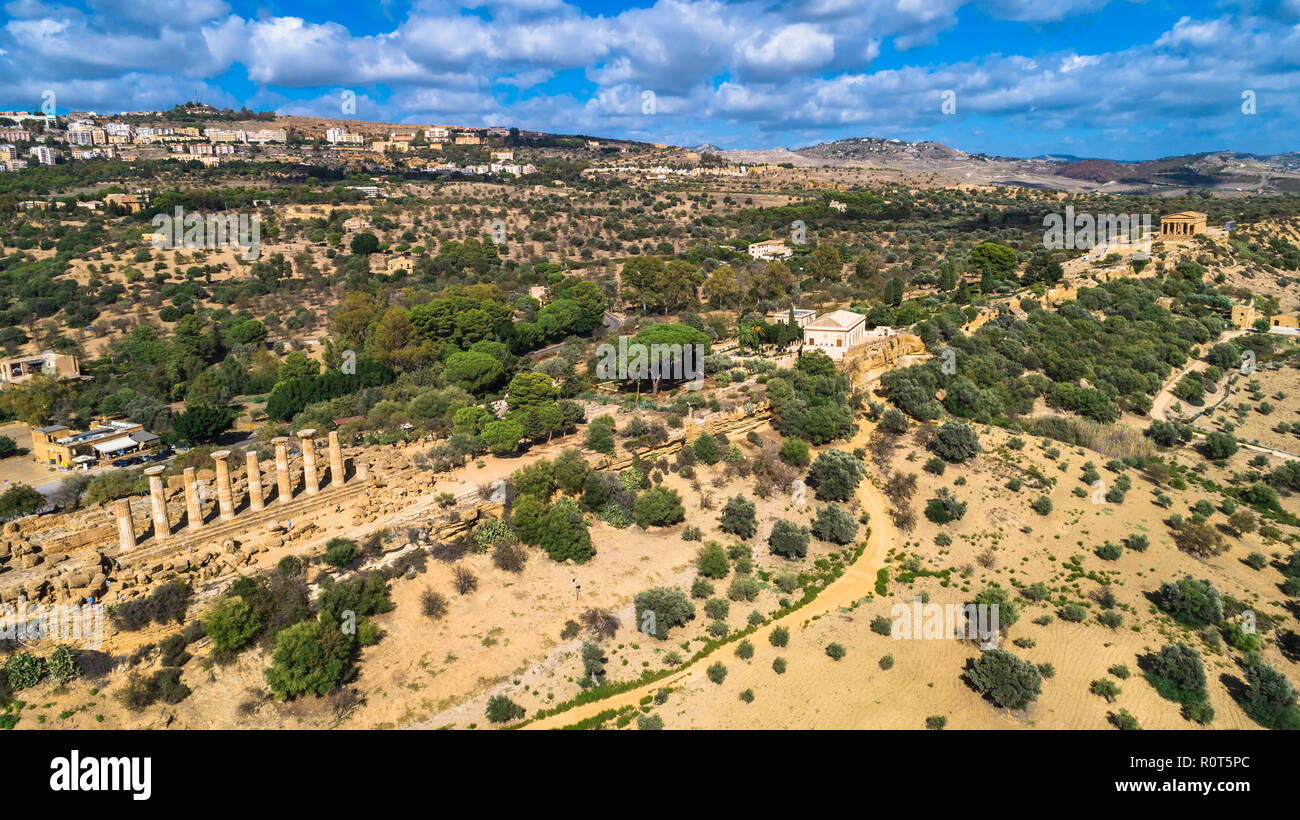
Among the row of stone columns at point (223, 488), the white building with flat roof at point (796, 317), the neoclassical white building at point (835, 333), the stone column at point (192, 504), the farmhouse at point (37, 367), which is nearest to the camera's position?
the row of stone columns at point (223, 488)

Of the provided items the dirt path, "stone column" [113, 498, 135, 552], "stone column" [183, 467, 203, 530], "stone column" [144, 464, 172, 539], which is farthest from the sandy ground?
"stone column" [113, 498, 135, 552]

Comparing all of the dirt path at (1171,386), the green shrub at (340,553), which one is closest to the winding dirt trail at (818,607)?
the green shrub at (340,553)

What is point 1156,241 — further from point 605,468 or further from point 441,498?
point 441,498

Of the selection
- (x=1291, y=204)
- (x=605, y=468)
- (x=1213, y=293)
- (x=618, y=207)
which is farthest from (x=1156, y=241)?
(x=605, y=468)

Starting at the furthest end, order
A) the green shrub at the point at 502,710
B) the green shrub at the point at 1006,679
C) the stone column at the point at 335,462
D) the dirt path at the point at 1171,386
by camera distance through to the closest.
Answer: the dirt path at the point at 1171,386 < the stone column at the point at 335,462 < the green shrub at the point at 1006,679 < the green shrub at the point at 502,710

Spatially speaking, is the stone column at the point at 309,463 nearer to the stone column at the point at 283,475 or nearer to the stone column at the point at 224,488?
the stone column at the point at 283,475

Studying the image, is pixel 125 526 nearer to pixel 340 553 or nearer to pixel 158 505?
pixel 158 505

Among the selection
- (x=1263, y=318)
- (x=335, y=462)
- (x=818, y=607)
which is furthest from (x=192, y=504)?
(x=1263, y=318)
